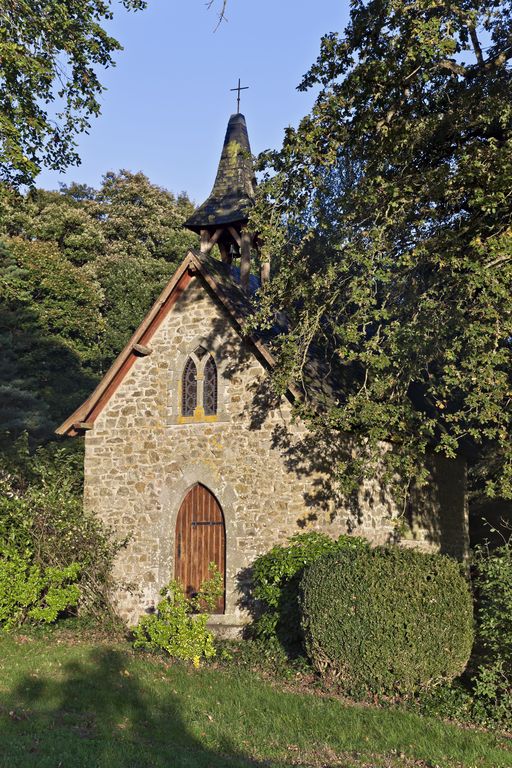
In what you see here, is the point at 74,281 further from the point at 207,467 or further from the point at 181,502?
the point at 207,467

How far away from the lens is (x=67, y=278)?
3994 cm

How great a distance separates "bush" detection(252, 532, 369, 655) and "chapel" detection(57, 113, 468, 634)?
1.54ft

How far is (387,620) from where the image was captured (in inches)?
452

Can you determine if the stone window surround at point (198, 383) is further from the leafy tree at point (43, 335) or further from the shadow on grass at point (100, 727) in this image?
the leafy tree at point (43, 335)

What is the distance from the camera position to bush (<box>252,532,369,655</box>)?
14078mm

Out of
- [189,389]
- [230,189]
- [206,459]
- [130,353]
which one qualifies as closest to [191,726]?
[206,459]

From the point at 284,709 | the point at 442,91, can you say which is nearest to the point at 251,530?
the point at 284,709

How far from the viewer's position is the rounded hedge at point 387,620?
1146 centimetres

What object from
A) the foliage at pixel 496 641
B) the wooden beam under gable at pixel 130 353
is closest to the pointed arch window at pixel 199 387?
the wooden beam under gable at pixel 130 353

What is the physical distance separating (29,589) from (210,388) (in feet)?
17.7

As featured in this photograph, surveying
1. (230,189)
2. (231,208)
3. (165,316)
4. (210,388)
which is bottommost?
(210,388)

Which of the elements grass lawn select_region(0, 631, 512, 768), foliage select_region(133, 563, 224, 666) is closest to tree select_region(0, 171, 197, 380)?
foliage select_region(133, 563, 224, 666)

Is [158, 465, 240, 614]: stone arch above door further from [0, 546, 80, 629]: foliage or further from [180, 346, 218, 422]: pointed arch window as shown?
[0, 546, 80, 629]: foliage

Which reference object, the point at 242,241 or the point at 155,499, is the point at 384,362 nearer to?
the point at 155,499
